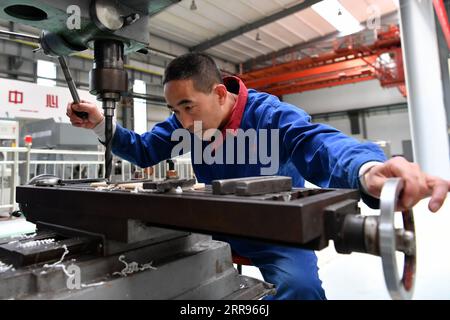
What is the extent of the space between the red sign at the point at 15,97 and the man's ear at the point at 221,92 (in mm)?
2896

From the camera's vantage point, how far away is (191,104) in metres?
0.89

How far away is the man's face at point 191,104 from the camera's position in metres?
0.87

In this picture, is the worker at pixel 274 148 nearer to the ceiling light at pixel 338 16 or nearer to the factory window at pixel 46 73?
the ceiling light at pixel 338 16

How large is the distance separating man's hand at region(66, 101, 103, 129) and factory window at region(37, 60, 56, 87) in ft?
14.6

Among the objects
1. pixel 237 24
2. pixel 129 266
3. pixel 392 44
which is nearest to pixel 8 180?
pixel 129 266

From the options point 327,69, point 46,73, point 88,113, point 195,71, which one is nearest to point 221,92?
point 195,71

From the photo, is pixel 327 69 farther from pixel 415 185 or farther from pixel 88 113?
pixel 415 185

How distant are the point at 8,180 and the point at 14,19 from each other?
2221mm

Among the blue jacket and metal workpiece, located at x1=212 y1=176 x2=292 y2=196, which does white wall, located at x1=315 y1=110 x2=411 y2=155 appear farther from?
metal workpiece, located at x1=212 y1=176 x2=292 y2=196

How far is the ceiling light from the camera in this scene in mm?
4301

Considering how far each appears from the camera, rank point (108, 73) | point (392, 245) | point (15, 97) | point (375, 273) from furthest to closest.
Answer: point (15, 97), point (375, 273), point (108, 73), point (392, 245)

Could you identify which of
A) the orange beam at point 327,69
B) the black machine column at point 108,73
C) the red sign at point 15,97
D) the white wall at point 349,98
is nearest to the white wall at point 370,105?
the white wall at point 349,98

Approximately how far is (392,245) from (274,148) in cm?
62

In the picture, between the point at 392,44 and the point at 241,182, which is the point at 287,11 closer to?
the point at 392,44
